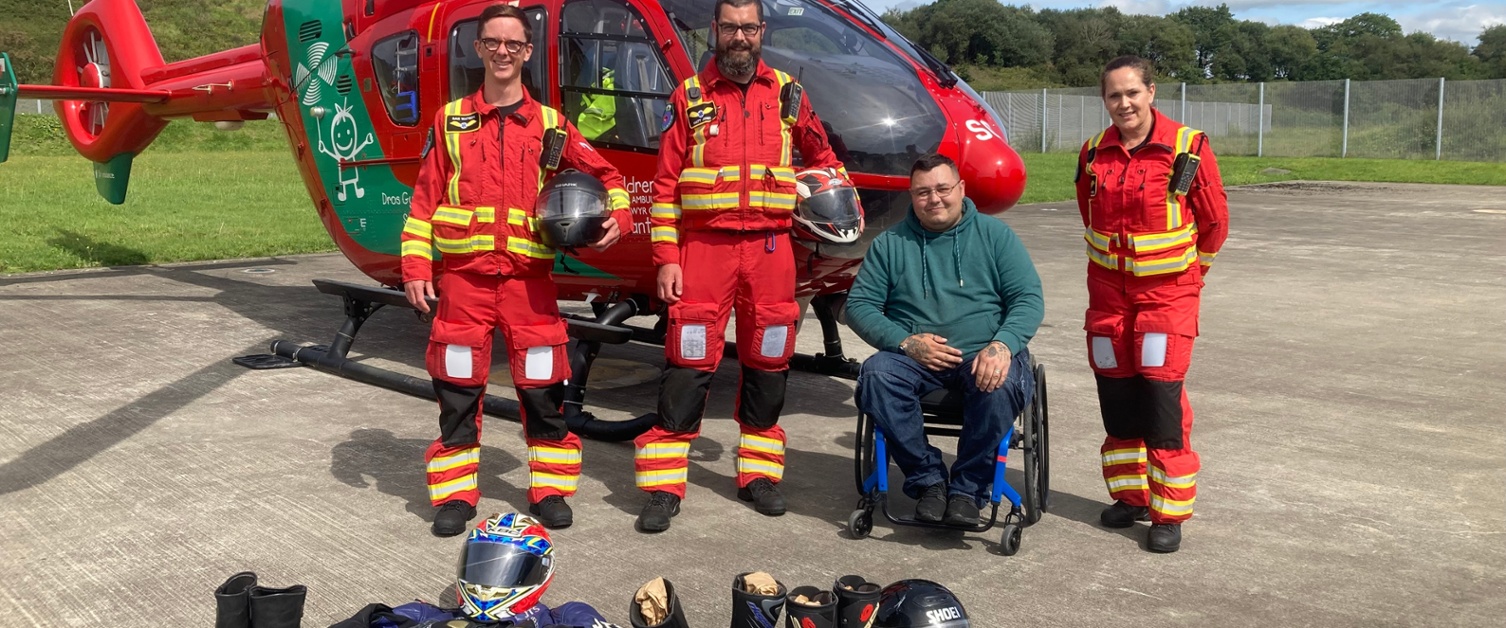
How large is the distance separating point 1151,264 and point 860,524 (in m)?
1.26

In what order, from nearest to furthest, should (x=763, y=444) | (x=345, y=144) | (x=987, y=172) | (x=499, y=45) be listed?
(x=499, y=45) → (x=763, y=444) → (x=987, y=172) → (x=345, y=144)

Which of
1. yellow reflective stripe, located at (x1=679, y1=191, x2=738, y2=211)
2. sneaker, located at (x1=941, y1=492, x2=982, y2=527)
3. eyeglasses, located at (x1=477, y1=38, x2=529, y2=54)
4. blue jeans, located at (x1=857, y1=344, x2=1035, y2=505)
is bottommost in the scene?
sneaker, located at (x1=941, y1=492, x2=982, y2=527)

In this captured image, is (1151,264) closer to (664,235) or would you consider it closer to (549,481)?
(664,235)

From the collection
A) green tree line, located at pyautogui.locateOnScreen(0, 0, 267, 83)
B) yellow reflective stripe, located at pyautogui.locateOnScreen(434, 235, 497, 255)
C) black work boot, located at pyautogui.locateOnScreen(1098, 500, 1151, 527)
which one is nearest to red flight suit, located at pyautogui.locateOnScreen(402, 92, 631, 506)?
yellow reflective stripe, located at pyautogui.locateOnScreen(434, 235, 497, 255)

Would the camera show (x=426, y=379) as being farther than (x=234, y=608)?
Yes

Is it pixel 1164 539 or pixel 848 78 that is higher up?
pixel 848 78

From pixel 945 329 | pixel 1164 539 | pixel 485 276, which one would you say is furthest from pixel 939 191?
pixel 485 276

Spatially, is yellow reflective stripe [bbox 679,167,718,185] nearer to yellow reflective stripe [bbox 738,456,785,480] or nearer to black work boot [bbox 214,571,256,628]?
yellow reflective stripe [bbox 738,456,785,480]

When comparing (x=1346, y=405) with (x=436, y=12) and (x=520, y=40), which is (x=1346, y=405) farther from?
(x=436, y=12)

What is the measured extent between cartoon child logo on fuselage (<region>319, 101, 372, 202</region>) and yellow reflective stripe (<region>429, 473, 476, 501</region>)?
3011mm

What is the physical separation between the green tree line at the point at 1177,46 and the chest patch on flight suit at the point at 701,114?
150 feet

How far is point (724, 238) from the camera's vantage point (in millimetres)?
4469

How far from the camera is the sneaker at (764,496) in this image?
4473 millimetres

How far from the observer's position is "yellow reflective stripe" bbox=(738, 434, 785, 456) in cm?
461
